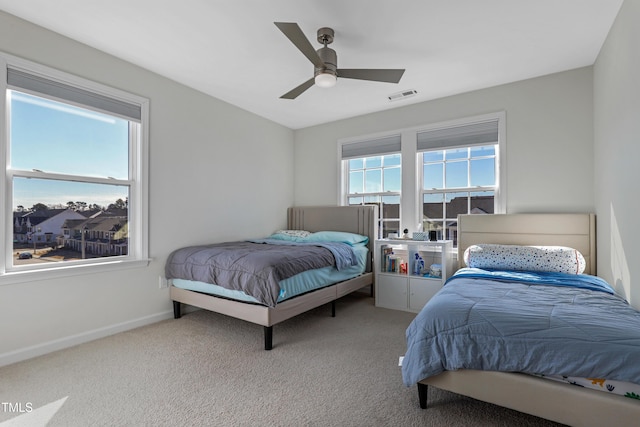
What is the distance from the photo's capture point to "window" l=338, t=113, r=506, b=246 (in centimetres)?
371

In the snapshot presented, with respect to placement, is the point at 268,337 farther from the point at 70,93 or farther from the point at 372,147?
the point at 372,147

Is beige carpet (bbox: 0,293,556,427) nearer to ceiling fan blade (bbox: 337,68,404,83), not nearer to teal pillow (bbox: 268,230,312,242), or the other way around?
teal pillow (bbox: 268,230,312,242)

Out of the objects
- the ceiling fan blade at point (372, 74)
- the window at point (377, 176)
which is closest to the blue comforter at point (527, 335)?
the ceiling fan blade at point (372, 74)

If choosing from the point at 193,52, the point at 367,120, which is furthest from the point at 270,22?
the point at 367,120

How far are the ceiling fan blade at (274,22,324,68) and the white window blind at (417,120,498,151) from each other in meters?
2.16

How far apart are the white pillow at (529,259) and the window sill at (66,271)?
332cm

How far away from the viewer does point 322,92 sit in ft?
12.3

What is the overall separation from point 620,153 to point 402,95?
7.23 feet

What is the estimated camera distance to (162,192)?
133 inches

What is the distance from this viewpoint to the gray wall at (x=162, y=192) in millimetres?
2459

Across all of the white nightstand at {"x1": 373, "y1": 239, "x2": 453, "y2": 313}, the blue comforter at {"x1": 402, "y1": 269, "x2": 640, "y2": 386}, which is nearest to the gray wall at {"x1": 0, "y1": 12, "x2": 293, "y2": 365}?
the white nightstand at {"x1": 373, "y1": 239, "x2": 453, "y2": 313}

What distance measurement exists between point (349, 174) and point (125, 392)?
378 centimetres

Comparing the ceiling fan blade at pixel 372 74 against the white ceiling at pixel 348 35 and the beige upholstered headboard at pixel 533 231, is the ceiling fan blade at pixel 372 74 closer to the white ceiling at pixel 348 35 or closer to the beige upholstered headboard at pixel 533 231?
the white ceiling at pixel 348 35

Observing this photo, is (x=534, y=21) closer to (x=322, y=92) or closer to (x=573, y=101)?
(x=573, y=101)
